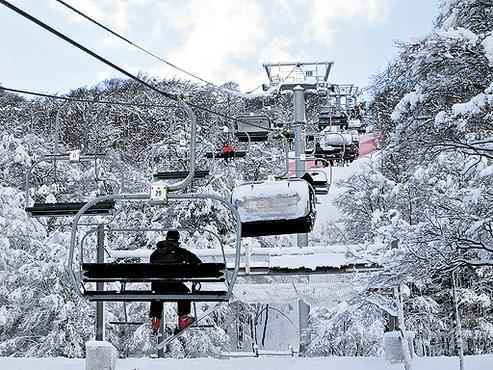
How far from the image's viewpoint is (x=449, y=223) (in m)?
8.67

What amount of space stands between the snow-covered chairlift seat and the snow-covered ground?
156 inches

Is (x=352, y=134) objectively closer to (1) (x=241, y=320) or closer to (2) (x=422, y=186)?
(2) (x=422, y=186)

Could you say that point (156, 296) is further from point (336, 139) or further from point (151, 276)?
point (336, 139)

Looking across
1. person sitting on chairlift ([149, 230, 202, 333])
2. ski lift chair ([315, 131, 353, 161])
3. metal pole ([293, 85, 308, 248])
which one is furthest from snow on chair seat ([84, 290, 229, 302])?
ski lift chair ([315, 131, 353, 161])

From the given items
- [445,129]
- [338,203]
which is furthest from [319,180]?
[338,203]

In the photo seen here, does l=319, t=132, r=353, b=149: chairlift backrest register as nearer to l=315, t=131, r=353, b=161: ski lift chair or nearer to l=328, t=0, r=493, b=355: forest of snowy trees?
l=315, t=131, r=353, b=161: ski lift chair

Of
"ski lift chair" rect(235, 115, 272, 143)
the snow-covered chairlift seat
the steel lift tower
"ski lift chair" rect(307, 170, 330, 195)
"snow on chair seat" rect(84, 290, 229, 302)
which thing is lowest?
"snow on chair seat" rect(84, 290, 229, 302)

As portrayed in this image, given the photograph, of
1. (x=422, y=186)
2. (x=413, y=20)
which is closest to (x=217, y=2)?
(x=413, y=20)

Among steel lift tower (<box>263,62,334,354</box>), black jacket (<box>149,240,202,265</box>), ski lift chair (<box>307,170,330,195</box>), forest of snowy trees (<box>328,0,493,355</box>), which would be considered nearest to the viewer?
black jacket (<box>149,240,202,265</box>)

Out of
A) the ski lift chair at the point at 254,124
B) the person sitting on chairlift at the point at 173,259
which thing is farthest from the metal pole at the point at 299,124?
the person sitting on chairlift at the point at 173,259

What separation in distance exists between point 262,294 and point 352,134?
19.9 ft

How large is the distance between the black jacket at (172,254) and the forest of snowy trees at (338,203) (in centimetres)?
244

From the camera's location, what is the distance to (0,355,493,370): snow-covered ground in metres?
9.57

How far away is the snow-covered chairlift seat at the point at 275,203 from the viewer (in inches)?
242
